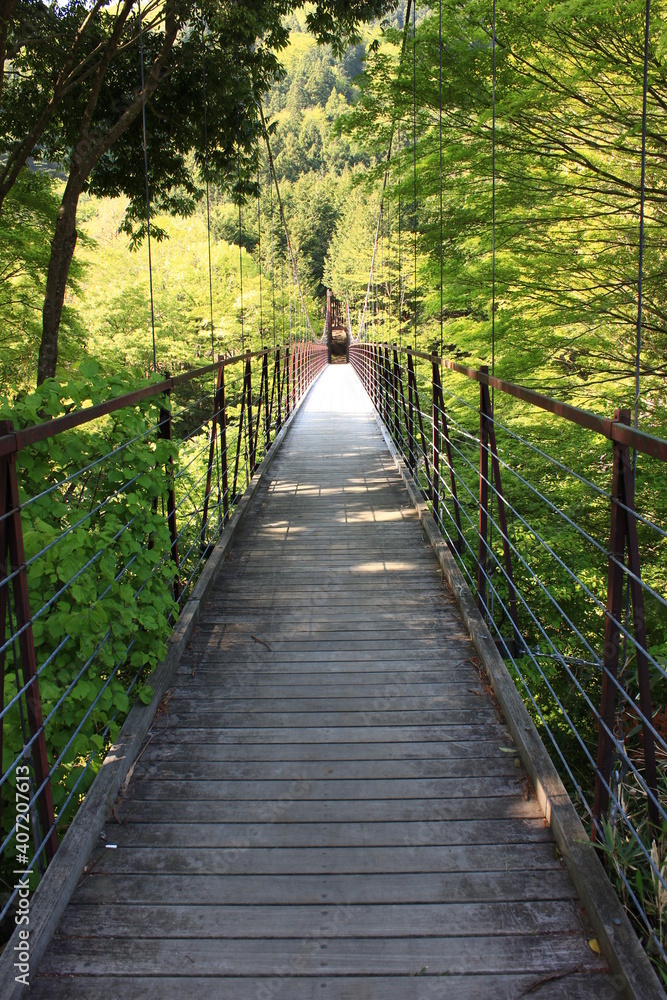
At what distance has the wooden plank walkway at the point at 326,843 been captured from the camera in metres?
1.49

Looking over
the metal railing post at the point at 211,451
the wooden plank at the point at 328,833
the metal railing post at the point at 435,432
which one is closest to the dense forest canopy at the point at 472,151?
the metal railing post at the point at 435,432

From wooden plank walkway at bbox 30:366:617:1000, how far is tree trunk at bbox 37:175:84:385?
4.54 metres

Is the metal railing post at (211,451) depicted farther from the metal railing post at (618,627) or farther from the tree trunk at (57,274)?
the tree trunk at (57,274)

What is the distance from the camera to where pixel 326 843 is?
1859mm

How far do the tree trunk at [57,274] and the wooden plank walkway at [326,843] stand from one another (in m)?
4.54

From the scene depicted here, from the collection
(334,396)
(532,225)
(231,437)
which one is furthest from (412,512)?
(231,437)

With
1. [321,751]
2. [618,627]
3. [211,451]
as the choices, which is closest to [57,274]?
[211,451]

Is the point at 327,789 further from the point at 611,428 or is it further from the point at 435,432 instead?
the point at 435,432

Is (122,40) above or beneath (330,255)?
beneath

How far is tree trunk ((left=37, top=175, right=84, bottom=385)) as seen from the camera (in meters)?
6.79

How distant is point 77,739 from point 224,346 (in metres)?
22.4

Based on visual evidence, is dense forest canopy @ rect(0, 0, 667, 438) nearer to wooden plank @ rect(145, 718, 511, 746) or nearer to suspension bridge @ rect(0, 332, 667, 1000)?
suspension bridge @ rect(0, 332, 667, 1000)

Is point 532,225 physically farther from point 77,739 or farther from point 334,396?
point 334,396

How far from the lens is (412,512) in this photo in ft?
15.9
